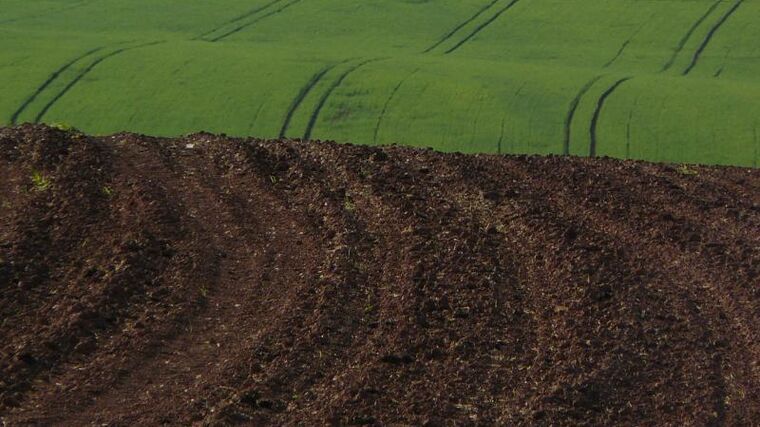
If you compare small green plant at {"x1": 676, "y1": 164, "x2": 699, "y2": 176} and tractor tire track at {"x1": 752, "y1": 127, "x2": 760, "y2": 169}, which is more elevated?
small green plant at {"x1": 676, "y1": 164, "x2": 699, "y2": 176}

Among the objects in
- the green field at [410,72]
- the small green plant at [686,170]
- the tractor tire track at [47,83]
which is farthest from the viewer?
the tractor tire track at [47,83]

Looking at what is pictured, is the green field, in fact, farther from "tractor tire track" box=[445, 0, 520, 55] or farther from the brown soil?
the brown soil

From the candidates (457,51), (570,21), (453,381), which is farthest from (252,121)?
(453,381)

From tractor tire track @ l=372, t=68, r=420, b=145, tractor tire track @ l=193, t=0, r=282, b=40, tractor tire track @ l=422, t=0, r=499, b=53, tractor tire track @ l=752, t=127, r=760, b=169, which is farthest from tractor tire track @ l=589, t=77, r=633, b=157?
tractor tire track @ l=193, t=0, r=282, b=40

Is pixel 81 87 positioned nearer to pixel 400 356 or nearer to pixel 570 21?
pixel 570 21

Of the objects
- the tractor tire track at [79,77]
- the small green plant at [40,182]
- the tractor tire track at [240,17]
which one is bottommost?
the tractor tire track at [240,17]

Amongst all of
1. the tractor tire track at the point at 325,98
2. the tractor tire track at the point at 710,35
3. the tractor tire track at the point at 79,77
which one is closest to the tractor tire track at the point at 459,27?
the tractor tire track at the point at 325,98

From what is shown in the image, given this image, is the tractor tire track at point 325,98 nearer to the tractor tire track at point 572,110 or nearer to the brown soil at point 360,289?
the tractor tire track at point 572,110

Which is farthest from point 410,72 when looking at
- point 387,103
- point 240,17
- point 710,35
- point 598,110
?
Answer: point 710,35
